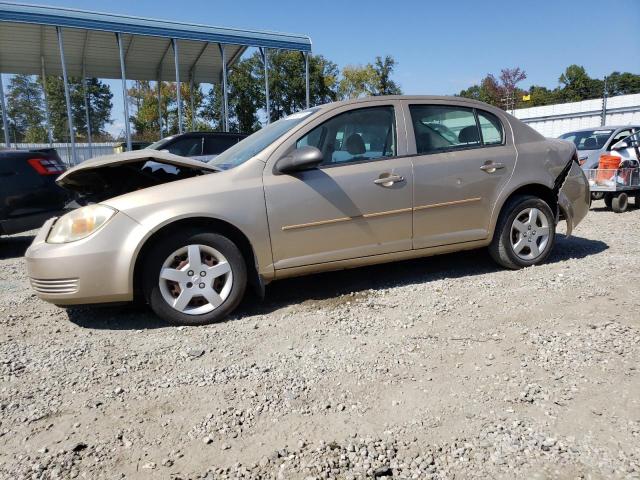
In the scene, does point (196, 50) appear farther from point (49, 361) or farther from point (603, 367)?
point (603, 367)

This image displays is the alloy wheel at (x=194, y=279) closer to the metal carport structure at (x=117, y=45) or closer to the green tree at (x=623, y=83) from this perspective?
the metal carport structure at (x=117, y=45)

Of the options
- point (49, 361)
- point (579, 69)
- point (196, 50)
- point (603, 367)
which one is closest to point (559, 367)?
point (603, 367)

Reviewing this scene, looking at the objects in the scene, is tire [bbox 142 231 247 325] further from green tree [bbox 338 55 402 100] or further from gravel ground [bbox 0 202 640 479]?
green tree [bbox 338 55 402 100]

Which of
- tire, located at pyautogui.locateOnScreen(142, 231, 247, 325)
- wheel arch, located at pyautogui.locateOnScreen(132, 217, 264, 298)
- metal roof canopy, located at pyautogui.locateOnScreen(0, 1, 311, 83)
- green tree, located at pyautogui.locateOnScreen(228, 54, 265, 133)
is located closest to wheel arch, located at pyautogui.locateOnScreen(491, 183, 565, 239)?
wheel arch, located at pyautogui.locateOnScreen(132, 217, 264, 298)

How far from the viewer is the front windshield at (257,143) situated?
13.1 feet

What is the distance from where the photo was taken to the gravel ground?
203cm

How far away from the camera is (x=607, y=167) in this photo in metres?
8.95

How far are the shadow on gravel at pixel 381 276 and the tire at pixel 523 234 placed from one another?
23cm

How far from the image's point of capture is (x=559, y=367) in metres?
2.72

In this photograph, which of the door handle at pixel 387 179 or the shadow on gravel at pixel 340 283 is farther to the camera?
the door handle at pixel 387 179

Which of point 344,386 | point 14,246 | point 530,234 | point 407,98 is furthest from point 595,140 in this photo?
point 14,246

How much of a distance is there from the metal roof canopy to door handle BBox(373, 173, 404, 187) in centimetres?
1310

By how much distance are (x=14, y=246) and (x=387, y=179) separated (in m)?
6.32

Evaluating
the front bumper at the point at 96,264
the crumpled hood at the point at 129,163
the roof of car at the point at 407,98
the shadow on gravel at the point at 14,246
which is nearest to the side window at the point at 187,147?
the shadow on gravel at the point at 14,246
